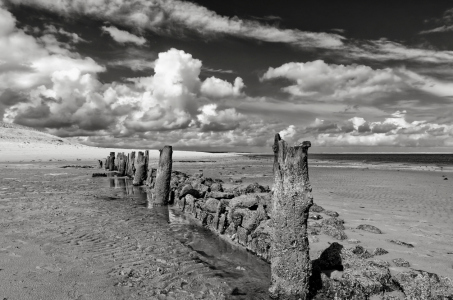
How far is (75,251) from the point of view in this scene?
7.27 meters

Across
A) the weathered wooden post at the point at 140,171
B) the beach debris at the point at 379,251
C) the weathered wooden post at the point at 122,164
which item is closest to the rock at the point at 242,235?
the beach debris at the point at 379,251

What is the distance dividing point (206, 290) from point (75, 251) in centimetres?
338

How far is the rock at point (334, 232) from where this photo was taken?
780cm

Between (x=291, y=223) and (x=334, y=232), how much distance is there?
315 cm

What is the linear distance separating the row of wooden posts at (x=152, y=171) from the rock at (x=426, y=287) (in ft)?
34.6

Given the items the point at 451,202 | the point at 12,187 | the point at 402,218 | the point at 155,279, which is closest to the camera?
the point at 155,279

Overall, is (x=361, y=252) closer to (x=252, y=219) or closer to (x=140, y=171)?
(x=252, y=219)

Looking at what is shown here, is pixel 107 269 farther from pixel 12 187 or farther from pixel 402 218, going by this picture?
pixel 12 187

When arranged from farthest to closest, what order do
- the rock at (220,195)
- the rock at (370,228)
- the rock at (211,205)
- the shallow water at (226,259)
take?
the rock at (220,195), the rock at (211,205), the rock at (370,228), the shallow water at (226,259)

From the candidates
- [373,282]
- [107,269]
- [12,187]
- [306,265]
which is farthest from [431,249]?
[12,187]

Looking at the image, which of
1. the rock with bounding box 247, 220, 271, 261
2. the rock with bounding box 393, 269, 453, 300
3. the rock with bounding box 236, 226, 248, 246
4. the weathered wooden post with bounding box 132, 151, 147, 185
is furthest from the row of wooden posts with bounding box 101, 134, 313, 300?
the weathered wooden post with bounding box 132, 151, 147, 185

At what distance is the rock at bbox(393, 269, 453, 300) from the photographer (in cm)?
461

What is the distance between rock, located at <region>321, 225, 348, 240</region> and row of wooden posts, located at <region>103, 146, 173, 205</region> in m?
7.74

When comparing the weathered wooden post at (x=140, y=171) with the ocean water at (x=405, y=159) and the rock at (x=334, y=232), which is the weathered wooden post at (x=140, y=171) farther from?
the ocean water at (x=405, y=159)
